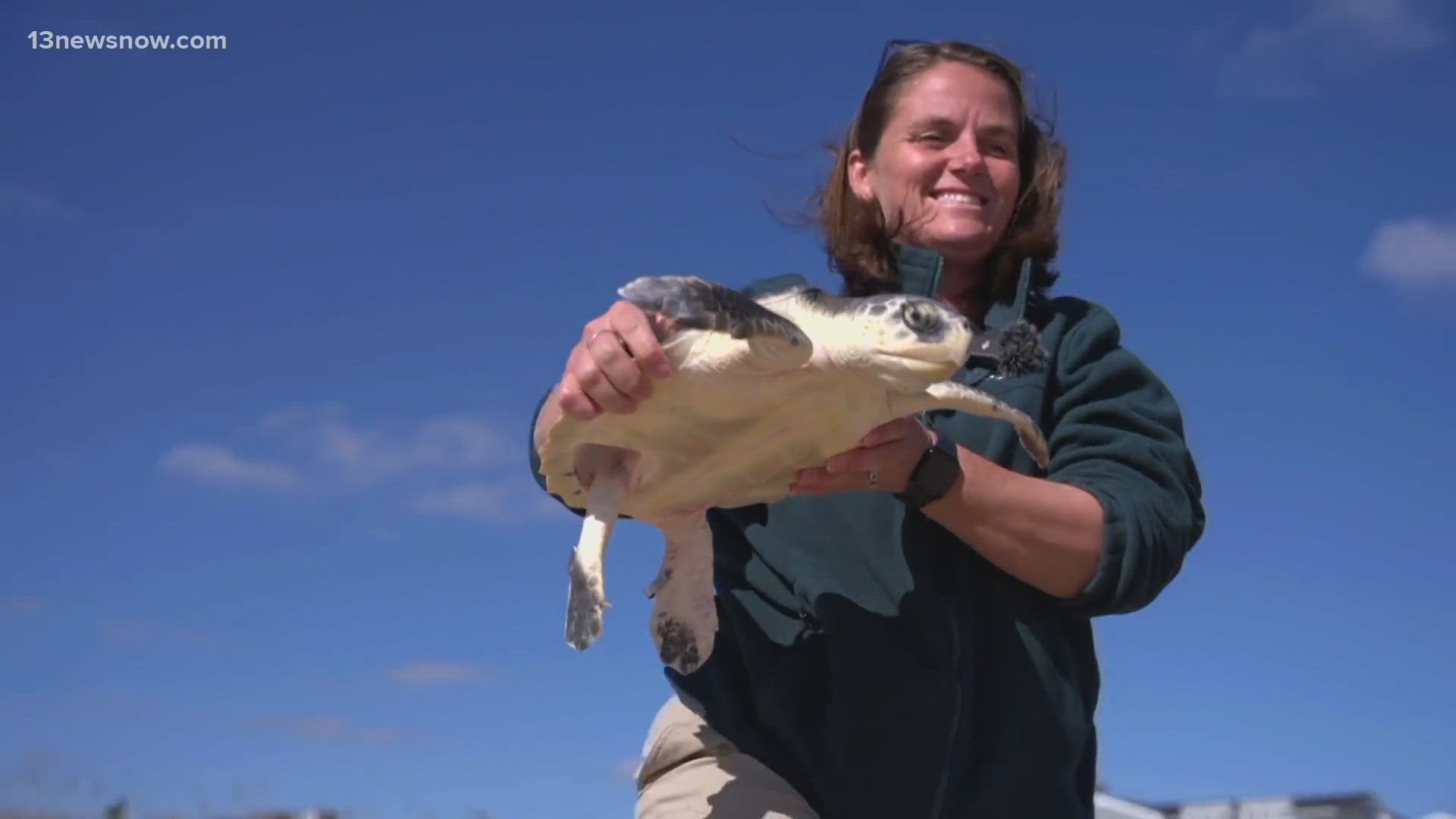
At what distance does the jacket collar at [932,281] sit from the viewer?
2693mm

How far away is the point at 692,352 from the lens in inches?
82.0

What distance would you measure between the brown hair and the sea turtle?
383mm

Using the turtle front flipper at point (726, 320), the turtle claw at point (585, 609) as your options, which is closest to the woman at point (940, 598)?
the turtle front flipper at point (726, 320)

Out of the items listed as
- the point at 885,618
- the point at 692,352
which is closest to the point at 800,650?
the point at 885,618

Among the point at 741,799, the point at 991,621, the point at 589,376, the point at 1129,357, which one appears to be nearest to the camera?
the point at 589,376

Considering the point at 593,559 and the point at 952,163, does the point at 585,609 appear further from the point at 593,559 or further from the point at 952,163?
the point at 952,163

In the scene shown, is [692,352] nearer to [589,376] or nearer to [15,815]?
[589,376]

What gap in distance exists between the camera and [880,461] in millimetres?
2271

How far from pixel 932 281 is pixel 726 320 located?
0.85m

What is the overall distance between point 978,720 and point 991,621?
20 cm

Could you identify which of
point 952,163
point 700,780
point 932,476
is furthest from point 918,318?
point 700,780

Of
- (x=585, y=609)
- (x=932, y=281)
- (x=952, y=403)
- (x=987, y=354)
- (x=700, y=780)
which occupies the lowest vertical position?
(x=700, y=780)

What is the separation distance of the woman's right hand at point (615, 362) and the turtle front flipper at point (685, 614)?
18.8 inches

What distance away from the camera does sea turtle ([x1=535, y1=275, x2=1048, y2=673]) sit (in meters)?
2.07
